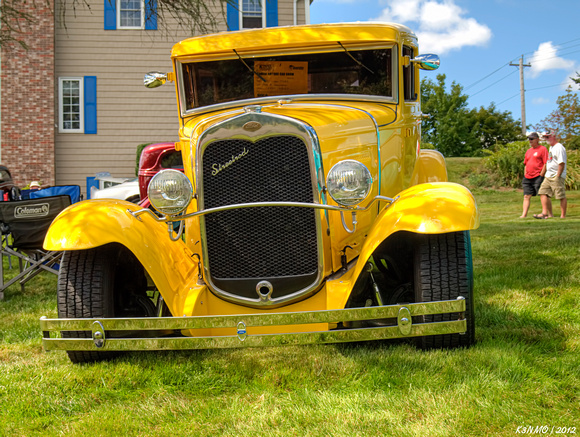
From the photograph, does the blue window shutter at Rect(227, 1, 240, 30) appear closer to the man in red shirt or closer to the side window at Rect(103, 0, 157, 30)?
the side window at Rect(103, 0, 157, 30)

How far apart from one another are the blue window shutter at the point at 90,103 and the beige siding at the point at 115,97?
103 mm

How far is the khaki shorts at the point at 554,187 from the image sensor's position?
9.43m

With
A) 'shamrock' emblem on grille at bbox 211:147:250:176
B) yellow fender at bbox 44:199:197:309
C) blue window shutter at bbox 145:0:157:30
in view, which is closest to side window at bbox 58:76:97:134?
Result: blue window shutter at bbox 145:0:157:30

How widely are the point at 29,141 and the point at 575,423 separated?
14648 mm

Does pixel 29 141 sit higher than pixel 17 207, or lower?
higher

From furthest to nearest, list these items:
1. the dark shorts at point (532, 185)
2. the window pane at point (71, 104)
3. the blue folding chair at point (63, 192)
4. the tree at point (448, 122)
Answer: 1. the tree at point (448, 122)
2. the window pane at point (71, 104)
3. the dark shorts at point (532, 185)
4. the blue folding chair at point (63, 192)

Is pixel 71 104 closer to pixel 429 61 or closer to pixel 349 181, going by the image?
pixel 429 61

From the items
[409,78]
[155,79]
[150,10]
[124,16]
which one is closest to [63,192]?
[150,10]

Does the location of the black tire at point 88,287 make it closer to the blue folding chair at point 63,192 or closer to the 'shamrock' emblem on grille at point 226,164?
the 'shamrock' emblem on grille at point 226,164

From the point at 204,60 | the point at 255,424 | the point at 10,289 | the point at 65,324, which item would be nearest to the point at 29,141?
the point at 10,289

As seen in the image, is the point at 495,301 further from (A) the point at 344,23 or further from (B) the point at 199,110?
(B) the point at 199,110

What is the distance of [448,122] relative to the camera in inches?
1422

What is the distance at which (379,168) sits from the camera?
3.30 metres

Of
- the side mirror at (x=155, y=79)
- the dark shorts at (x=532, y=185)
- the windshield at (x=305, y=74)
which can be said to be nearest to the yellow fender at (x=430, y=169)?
the windshield at (x=305, y=74)
